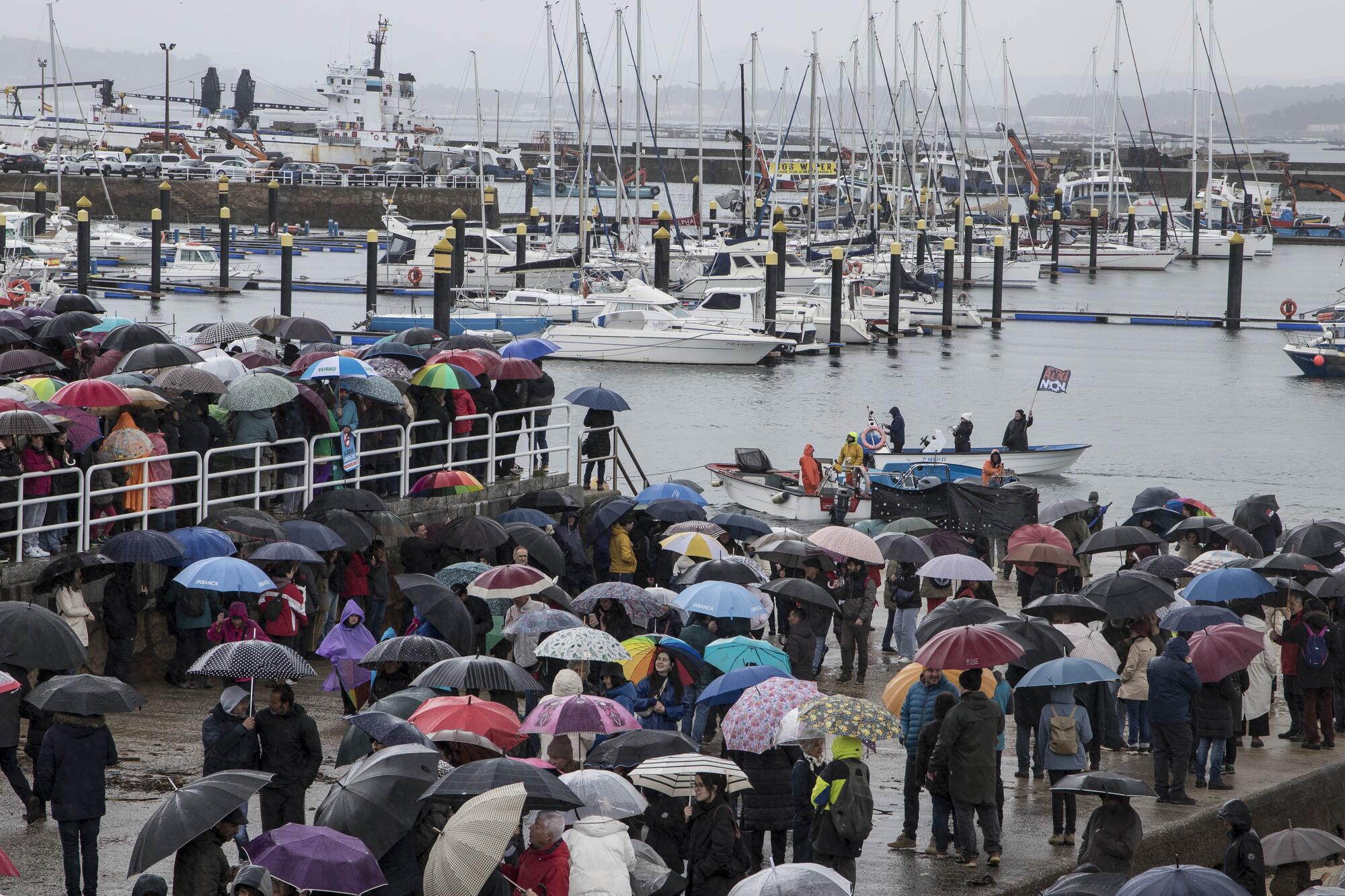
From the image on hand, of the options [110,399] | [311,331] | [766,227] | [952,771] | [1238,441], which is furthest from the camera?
[766,227]

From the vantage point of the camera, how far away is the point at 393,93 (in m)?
127

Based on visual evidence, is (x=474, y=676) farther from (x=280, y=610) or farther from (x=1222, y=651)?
(x=1222, y=651)

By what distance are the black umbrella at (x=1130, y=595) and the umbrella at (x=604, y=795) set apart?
5520mm

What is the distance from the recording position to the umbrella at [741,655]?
1066 centimetres

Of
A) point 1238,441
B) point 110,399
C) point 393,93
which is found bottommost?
point 1238,441

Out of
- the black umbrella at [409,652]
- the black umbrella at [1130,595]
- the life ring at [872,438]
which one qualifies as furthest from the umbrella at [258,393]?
the life ring at [872,438]

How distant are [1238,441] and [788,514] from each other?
815 inches

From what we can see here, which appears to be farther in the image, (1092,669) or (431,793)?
(1092,669)

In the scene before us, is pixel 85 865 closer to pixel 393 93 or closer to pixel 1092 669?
pixel 1092 669

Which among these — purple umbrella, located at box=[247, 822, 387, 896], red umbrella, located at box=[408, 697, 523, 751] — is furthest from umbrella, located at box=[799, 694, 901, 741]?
purple umbrella, located at box=[247, 822, 387, 896]

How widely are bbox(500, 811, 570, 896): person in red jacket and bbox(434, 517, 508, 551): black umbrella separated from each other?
22.5 ft

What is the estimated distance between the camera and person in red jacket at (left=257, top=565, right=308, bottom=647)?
1209cm

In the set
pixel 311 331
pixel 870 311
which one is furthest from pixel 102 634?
pixel 870 311

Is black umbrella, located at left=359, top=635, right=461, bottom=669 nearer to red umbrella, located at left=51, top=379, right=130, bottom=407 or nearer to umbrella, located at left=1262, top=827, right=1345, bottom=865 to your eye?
red umbrella, located at left=51, top=379, right=130, bottom=407
